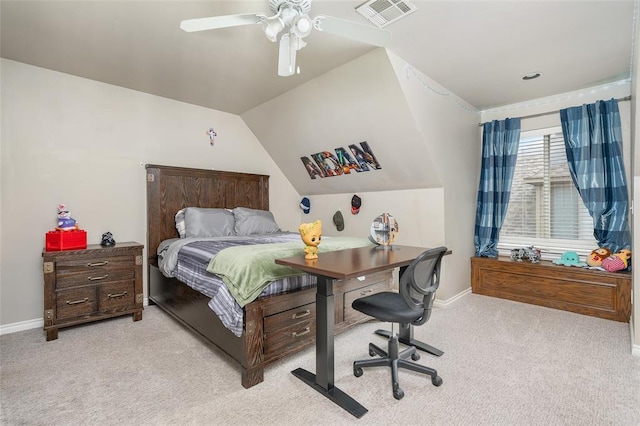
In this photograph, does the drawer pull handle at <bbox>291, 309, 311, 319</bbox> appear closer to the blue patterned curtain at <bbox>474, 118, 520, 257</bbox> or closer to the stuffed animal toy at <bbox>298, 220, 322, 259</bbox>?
the stuffed animal toy at <bbox>298, 220, 322, 259</bbox>

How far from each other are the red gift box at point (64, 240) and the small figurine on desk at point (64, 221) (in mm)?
56

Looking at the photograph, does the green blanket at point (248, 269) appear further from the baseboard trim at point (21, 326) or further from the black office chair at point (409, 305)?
the baseboard trim at point (21, 326)

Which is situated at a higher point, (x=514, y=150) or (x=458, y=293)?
(x=514, y=150)

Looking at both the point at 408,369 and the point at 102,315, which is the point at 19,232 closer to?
the point at 102,315

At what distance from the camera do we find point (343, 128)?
3.57 meters

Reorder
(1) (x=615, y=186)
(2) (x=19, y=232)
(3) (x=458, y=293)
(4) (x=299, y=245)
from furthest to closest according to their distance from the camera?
(3) (x=458, y=293) → (1) (x=615, y=186) → (2) (x=19, y=232) → (4) (x=299, y=245)

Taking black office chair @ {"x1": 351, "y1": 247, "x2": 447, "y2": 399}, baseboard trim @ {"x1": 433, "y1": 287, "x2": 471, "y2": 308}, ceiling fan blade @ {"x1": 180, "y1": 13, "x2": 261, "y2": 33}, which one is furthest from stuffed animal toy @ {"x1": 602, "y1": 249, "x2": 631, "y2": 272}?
ceiling fan blade @ {"x1": 180, "y1": 13, "x2": 261, "y2": 33}

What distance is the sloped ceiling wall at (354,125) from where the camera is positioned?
9.71ft

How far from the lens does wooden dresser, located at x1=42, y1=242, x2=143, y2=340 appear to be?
2607 mm

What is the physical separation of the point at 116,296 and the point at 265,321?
1.79m

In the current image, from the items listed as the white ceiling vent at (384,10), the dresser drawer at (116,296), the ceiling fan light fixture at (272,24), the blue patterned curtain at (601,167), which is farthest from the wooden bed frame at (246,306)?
the blue patterned curtain at (601,167)

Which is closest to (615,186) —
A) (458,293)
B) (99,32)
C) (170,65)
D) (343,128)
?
(458,293)

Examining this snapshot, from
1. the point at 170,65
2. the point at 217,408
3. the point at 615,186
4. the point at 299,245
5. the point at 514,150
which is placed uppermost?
the point at 170,65

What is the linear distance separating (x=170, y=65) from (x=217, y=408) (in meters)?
2.82
